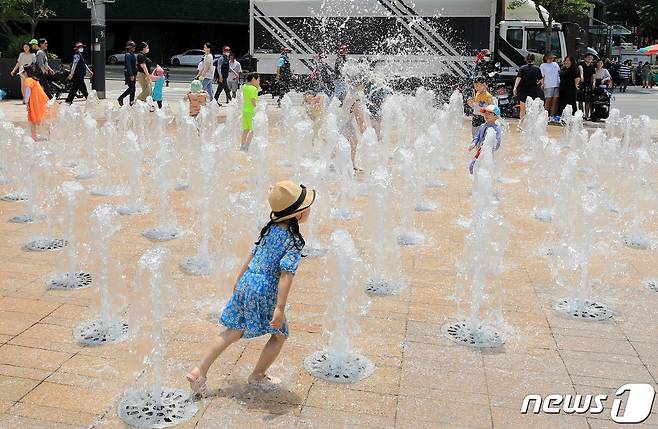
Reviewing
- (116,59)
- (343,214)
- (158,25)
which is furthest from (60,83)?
(158,25)

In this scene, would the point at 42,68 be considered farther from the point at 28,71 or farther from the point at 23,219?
the point at 23,219

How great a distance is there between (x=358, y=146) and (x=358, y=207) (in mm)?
2126

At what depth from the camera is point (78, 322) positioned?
4.88 meters

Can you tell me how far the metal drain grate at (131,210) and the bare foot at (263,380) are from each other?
4153 millimetres

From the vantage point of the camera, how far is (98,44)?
777 inches

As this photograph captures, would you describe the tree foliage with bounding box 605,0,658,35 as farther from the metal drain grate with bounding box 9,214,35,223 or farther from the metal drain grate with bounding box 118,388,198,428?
the metal drain grate with bounding box 118,388,198,428

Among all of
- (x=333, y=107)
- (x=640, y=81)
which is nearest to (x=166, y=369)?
(x=333, y=107)

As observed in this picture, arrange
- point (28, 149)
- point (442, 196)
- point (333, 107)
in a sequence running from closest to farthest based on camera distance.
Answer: point (28, 149), point (442, 196), point (333, 107)

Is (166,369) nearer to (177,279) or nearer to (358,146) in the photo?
(177,279)

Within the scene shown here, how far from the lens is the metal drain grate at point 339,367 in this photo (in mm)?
4184

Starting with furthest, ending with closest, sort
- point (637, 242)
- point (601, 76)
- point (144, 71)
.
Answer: point (601, 76) < point (144, 71) < point (637, 242)

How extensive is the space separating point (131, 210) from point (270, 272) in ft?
14.9

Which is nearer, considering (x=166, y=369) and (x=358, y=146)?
(x=166, y=369)

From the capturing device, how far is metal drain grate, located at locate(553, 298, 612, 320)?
5.25 metres
